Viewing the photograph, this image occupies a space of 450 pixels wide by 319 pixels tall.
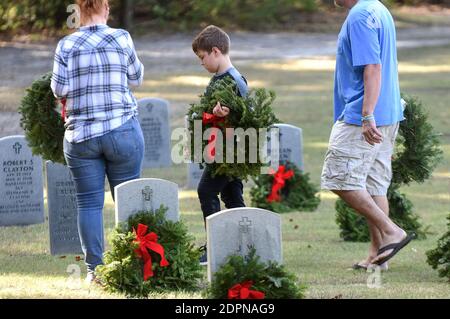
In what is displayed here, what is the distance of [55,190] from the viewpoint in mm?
9055

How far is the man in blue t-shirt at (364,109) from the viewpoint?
7.64m

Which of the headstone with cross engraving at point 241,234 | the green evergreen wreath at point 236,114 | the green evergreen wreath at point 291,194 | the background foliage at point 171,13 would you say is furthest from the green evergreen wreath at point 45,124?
the background foliage at point 171,13

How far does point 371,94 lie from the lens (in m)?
7.60

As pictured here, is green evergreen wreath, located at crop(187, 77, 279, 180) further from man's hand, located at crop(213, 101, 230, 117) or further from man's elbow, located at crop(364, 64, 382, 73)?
man's elbow, located at crop(364, 64, 382, 73)

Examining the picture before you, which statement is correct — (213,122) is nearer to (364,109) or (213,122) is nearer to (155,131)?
(364,109)

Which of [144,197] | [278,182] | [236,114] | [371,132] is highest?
[236,114]

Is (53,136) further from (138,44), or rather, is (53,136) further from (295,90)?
(138,44)

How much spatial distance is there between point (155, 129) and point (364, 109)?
25.5ft

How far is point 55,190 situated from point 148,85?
1444cm

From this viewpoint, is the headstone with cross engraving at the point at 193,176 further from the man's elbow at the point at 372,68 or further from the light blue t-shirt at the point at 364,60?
the man's elbow at the point at 372,68

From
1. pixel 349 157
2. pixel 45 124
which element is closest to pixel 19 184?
pixel 45 124

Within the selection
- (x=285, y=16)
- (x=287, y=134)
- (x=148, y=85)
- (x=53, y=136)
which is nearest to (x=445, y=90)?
(x=148, y=85)

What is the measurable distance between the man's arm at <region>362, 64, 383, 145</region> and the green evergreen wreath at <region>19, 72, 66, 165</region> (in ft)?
7.44

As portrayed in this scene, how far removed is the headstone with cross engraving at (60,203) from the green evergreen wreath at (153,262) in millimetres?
1814
